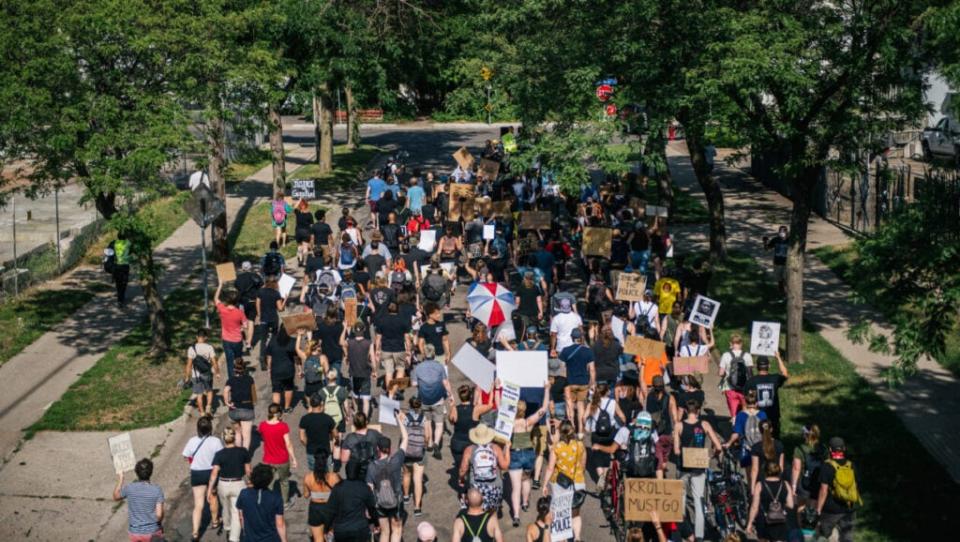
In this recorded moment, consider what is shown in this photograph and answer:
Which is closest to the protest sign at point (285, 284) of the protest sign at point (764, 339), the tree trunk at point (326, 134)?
the protest sign at point (764, 339)

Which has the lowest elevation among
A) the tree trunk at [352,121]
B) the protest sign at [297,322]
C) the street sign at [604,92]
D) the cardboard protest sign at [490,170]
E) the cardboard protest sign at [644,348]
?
the cardboard protest sign at [644,348]

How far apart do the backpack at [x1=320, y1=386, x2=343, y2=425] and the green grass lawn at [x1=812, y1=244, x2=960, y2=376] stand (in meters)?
6.62

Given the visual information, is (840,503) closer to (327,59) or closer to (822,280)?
(822,280)

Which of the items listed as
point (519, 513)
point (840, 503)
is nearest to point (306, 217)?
point (519, 513)

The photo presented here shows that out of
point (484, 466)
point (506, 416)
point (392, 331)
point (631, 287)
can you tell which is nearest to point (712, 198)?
point (631, 287)

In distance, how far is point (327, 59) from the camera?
35.0m

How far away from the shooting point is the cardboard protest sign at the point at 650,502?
1327 cm

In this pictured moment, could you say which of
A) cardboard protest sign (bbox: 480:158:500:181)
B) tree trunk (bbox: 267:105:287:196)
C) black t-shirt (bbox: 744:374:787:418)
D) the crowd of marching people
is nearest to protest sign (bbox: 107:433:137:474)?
the crowd of marching people

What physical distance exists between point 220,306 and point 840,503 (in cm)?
1034

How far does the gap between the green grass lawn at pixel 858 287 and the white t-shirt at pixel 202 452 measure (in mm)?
7815

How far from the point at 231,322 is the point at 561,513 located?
7.83m

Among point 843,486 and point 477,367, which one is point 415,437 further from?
point 843,486

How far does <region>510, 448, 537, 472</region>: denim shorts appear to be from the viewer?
1502 cm

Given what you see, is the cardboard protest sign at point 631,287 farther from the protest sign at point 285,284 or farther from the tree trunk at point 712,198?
the tree trunk at point 712,198
